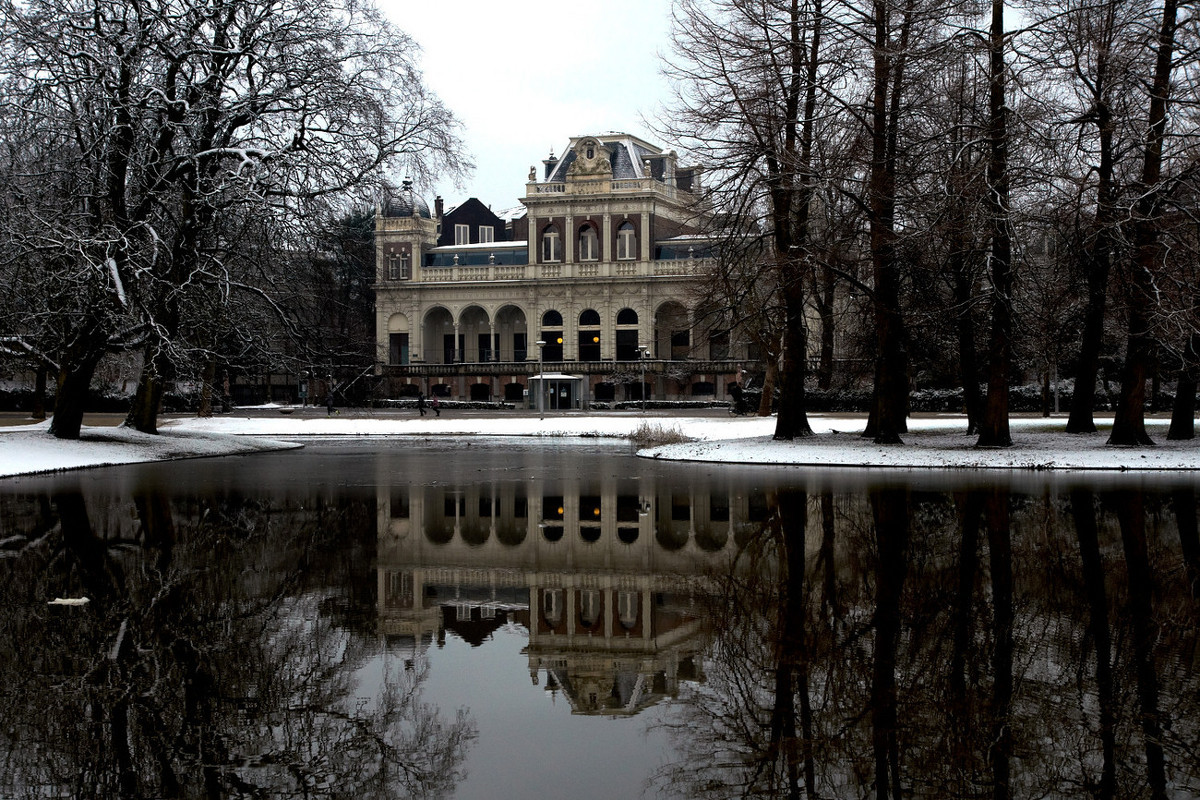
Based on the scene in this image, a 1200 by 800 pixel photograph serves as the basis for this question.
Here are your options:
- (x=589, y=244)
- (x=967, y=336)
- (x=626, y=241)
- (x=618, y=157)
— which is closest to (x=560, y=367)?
(x=589, y=244)

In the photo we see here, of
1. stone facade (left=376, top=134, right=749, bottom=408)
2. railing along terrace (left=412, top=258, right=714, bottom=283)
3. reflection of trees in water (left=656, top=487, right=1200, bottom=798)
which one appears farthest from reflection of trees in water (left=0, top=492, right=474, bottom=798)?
railing along terrace (left=412, top=258, right=714, bottom=283)

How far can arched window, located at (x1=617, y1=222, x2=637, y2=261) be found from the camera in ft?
271

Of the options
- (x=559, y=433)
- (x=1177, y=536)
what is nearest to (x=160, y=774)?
(x=1177, y=536)

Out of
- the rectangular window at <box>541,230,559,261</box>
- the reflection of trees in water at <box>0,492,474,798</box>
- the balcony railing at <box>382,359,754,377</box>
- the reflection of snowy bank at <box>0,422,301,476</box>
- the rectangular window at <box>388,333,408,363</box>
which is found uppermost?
the rectangular window at <box>541,230,559,261</box>

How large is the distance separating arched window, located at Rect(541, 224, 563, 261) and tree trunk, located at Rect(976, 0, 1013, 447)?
61.1m

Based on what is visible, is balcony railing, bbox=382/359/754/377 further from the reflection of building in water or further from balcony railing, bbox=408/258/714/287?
the reflection of building in water

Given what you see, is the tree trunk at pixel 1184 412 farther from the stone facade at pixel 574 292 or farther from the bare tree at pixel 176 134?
the stone facade at pixel 574 292

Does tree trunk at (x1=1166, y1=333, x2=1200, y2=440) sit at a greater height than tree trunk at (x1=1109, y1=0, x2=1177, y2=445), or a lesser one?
lesser

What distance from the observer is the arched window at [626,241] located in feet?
271

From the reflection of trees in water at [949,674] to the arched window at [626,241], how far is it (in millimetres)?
72829

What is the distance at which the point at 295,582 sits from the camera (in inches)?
361

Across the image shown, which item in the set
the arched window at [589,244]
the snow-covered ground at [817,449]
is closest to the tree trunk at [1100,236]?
the snow-covered ground at [817,449]

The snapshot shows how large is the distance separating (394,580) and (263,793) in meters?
4.92

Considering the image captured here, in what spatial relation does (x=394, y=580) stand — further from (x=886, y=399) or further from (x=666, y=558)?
(x=886, y=399)
